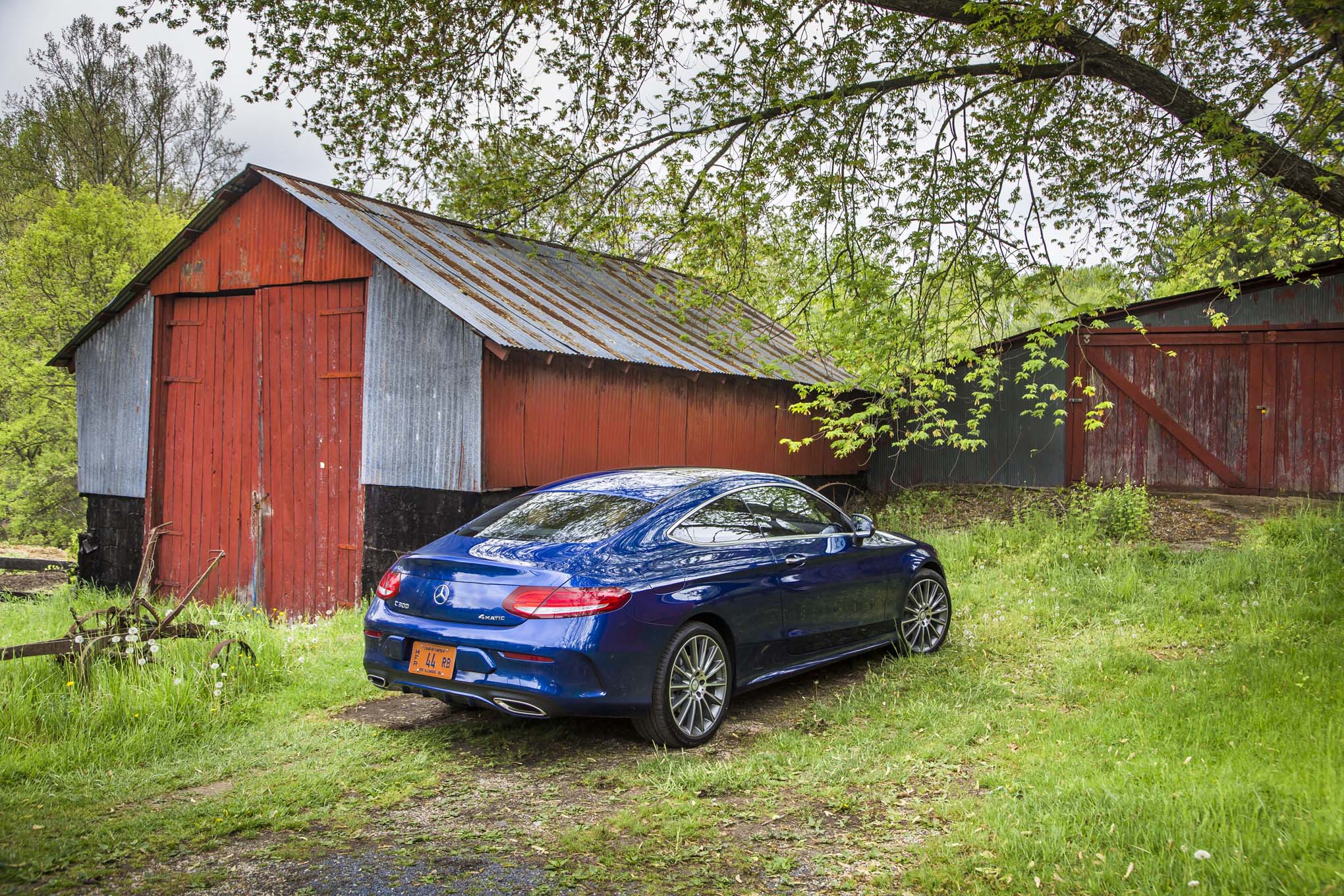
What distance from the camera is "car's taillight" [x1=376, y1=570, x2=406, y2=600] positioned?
17.2 feet

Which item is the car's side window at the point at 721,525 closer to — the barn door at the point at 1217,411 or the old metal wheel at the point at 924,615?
the old metal wheel at the point at 924,615

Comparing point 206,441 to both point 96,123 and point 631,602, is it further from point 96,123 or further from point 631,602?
point 96,123

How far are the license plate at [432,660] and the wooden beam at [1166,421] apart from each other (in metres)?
13.3

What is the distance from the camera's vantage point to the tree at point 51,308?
72.3 feet

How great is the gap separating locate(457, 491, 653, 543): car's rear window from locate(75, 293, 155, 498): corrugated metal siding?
30.2 ft

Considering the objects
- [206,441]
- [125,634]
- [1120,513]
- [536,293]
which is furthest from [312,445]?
[1120,513]

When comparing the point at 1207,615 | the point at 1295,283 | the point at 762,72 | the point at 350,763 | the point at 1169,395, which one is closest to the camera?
the point at 350,763

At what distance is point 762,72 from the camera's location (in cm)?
943

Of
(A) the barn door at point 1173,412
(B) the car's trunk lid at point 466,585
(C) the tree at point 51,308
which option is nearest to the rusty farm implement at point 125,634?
(B) the car's trunk lid at point 466,585

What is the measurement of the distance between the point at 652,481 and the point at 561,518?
716mm

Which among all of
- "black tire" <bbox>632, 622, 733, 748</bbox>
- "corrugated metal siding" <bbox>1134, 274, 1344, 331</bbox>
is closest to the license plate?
"black tire" <bbox>632, 622, 733, 748</bbox>

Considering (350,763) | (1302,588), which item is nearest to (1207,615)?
(1302,588)

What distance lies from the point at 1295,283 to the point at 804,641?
474 inches

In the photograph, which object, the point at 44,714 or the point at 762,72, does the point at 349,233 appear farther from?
the point at 44,714
